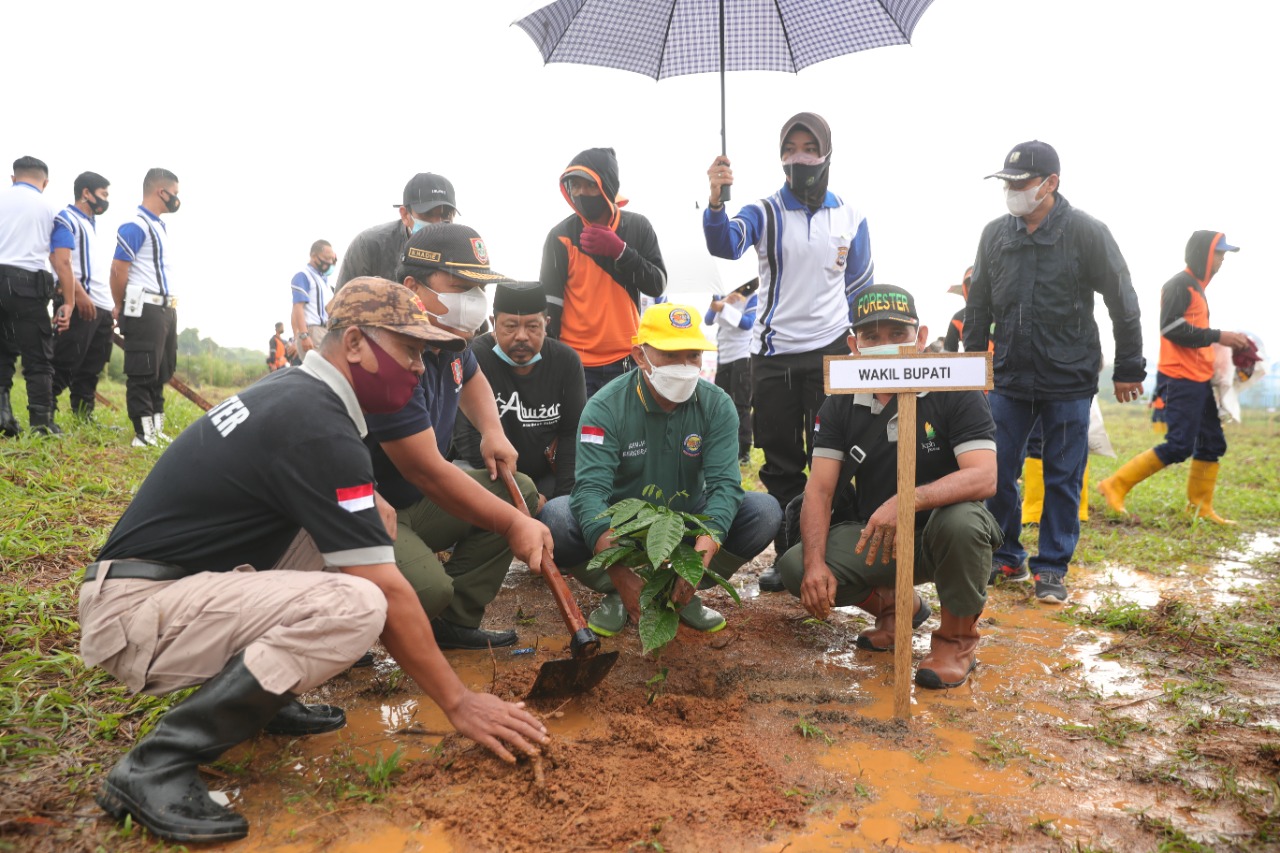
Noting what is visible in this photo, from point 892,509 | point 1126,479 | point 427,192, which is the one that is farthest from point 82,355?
point 1126,479

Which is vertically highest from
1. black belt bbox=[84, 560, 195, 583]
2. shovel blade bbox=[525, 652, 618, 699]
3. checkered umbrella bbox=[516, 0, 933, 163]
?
checkered umbrella bbox=[516, 0, 933, 163]

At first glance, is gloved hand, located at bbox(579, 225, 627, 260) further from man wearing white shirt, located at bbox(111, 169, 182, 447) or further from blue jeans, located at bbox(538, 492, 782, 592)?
man wearing white shirt, located at bbox(111, 169, 182, 447)

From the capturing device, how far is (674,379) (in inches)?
140

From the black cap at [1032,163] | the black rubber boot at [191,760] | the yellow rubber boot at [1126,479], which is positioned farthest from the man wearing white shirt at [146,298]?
the yellow rubber boot at [1126,479]

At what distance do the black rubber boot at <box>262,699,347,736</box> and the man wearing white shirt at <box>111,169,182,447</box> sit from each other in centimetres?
505

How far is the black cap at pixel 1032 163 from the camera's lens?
4371mm

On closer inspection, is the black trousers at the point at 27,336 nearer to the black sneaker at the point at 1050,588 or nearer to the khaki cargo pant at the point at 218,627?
the khaki cargo pant at the point at 218,627

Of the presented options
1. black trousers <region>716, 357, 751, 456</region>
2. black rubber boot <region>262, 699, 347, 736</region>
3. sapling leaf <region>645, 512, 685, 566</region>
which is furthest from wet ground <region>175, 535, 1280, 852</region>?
black trousers <region>716, 357, 751, 456</region>

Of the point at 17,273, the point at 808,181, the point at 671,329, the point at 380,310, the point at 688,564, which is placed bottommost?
the point at 688,564

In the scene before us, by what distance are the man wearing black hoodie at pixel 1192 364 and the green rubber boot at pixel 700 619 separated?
455cm

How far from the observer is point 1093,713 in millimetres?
2945

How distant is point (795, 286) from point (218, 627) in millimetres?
3406

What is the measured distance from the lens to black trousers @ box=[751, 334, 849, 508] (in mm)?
4645

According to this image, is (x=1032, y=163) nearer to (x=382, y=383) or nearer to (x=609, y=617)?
(x=609, y=617)
